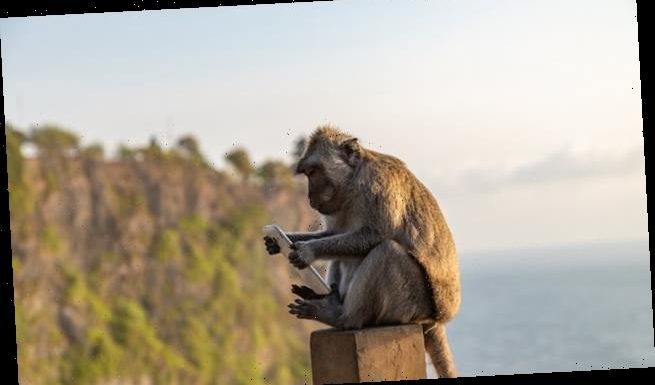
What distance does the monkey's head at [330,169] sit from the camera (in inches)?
325

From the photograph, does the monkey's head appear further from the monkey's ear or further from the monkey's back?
the monkey's back

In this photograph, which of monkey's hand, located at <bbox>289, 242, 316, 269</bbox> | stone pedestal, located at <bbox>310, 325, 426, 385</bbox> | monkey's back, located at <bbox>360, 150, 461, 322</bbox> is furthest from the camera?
monkey's back, located at <bbox>360, 150, 461, 322</bbox>

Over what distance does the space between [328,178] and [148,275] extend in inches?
712

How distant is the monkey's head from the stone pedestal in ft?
3.09

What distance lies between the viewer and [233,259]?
27328 mm

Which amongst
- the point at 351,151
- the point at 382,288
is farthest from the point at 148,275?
the point at 382,288

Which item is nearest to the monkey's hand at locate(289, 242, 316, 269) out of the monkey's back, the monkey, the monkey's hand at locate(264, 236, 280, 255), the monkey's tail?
the monkey

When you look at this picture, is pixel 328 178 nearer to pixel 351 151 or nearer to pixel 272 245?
pixel 351 151

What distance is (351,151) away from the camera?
27.3ft

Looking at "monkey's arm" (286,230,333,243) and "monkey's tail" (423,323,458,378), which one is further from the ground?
"monkey's arm" (286,230,333,243)

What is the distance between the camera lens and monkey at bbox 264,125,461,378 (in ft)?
26.2

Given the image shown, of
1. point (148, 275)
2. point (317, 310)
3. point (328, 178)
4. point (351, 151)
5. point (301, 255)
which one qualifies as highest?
point (351, 151)

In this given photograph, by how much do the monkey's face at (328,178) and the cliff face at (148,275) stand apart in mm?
16627

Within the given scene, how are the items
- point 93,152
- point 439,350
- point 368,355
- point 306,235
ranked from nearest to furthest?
point 368,355 < point 306,235 < point 439,350 < point 93,152
